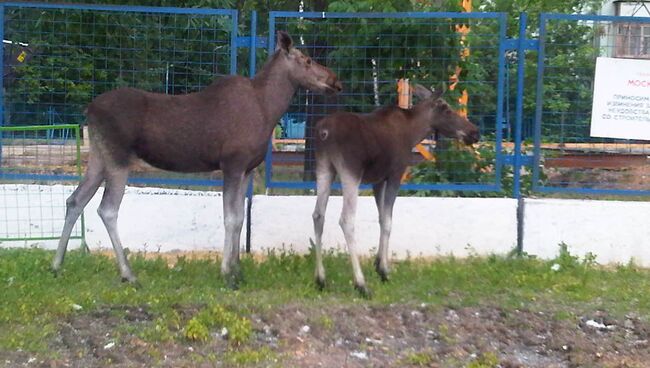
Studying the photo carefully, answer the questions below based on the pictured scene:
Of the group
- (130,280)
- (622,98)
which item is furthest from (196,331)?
(622,98)

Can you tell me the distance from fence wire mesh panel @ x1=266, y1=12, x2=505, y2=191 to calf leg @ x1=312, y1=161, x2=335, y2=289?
1.56m

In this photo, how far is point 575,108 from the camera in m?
9.91

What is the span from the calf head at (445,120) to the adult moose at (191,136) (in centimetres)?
154

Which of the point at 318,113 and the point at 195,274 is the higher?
the point at 318,113

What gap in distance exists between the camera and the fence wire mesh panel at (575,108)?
9.79 meters

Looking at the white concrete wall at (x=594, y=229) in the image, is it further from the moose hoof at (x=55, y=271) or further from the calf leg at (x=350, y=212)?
the moose hoof at (x=55, y=271)

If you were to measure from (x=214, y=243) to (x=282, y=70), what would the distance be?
2.43 metres

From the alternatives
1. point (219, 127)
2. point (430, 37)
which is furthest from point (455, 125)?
point (219, 127)

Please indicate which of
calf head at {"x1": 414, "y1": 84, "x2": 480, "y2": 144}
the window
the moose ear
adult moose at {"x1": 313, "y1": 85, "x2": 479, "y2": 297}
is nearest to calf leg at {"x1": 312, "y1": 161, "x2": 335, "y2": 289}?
adult moose at {"x1": 313, "y1": 85, "x2": 479, "y2": 297}

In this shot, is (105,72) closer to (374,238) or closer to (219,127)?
(219,127)

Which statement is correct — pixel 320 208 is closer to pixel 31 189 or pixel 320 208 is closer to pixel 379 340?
pixel 379 340

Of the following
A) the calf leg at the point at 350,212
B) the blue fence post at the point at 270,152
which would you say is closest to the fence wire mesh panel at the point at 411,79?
the blue fence post at the point at 270,152

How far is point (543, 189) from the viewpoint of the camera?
384 inches

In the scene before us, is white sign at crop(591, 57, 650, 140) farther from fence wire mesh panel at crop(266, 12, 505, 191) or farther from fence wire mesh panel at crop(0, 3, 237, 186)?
fence wire mesh panel at crop(0, 3, 237, 186)
